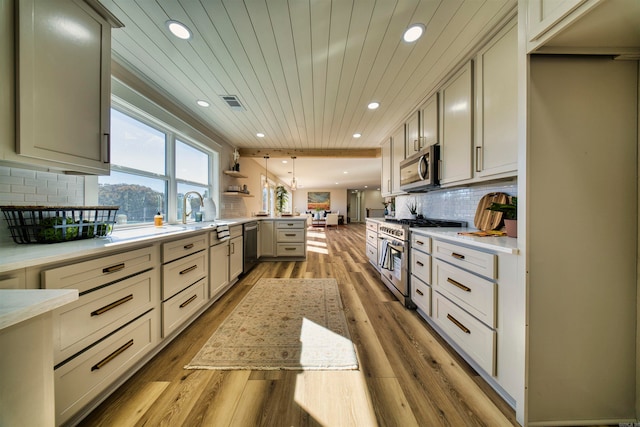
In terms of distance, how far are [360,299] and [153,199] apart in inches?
103

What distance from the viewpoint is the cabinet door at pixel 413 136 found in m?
2.65

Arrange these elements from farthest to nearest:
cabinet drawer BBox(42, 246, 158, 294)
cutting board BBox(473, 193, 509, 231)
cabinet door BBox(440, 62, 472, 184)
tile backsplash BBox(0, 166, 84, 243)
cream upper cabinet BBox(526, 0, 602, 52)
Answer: cabinet door BBox(440, 62, 472, 184) < cutting board BBox(473, 193, 509, 231) < tile backsplash BBox(0, 166, 84, 243) < cabinet drawer BBox(42, 246, 158, 294) < cream upper cabinet BBox(526, 0, 602, 52)

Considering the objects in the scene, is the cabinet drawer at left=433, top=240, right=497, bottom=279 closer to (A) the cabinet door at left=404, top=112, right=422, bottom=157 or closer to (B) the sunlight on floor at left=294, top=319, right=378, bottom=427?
(B) the sunlight on floor at left=294, top=319, right=378, bottom=427

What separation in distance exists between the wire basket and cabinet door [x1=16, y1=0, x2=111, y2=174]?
0.30m

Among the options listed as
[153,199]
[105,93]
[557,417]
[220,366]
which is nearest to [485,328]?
[557,417]

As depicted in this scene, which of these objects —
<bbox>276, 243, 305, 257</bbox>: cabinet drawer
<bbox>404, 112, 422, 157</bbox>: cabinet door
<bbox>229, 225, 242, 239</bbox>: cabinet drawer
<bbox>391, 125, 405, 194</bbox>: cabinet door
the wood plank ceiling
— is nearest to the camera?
the wood plank ceiling

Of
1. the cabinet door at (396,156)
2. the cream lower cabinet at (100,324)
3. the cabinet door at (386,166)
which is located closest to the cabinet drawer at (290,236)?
the cabinet door at (386,166)

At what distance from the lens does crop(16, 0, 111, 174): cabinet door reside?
1019 mm

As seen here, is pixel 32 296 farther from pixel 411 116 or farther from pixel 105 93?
pixel 411 116

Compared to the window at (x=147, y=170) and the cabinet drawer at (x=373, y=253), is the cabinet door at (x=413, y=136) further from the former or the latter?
the window at (x=147, y=170)

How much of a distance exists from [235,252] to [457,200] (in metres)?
2.80

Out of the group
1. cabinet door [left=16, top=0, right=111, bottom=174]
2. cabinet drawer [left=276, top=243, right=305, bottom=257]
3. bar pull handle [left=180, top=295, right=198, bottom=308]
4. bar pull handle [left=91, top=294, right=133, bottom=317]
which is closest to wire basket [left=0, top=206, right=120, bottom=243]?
cabinet door [left=16, top=0, right=111, bottom=174]

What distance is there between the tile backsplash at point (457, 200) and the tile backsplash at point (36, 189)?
3306mm

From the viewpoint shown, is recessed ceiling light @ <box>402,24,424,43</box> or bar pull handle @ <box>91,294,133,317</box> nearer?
bar pull handle @ <box>91,294,133,317</box>
